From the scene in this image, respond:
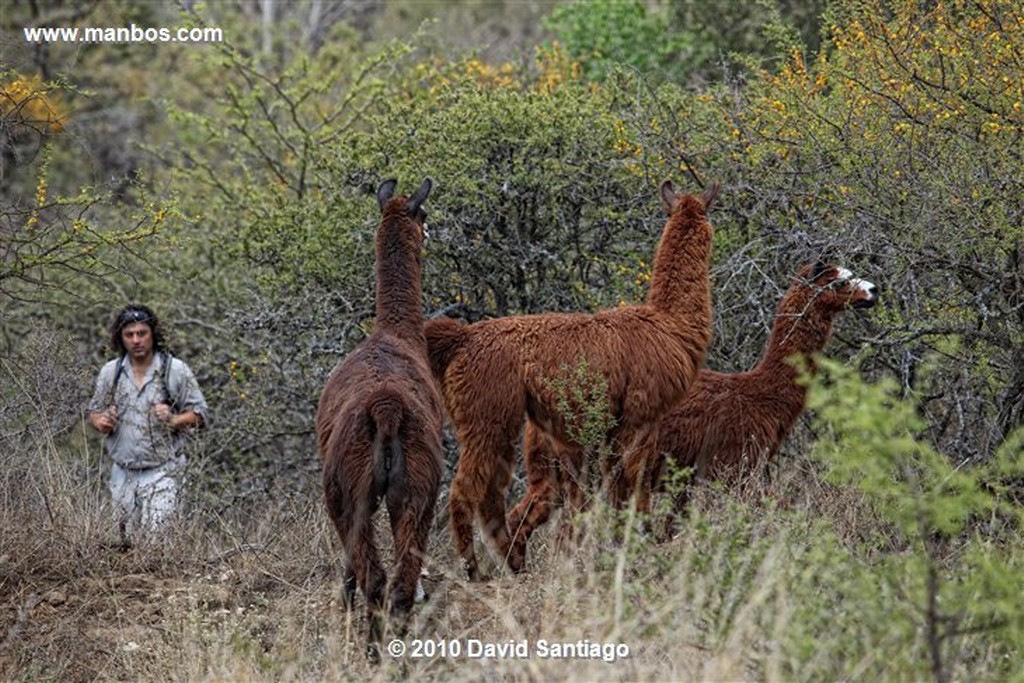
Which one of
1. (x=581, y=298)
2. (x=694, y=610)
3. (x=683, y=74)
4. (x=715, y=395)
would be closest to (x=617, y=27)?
(x=683, y=74)

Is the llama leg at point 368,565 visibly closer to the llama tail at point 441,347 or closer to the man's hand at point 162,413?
the llama tail at point 441,347

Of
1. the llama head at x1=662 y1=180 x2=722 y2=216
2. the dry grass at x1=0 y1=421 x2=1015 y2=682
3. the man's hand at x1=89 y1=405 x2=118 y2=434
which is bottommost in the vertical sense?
the dry grass at x1=0 y1=421 x2=1015 y2=682

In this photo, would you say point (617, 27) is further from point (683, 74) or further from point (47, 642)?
point (47, 642)

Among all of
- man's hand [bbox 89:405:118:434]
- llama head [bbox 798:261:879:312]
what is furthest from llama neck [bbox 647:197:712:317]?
man's hand [bbox 89:405:118:434]

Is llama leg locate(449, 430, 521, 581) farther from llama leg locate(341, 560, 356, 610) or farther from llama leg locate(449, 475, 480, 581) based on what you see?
llama leg locate(341, 560, 356, 610)

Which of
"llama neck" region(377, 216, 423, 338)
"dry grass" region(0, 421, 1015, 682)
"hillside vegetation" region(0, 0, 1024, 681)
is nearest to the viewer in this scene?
"dry grass" region(0, 421, 1015, 682)

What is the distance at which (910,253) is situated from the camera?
29.7 ft

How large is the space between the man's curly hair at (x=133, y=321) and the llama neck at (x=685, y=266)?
362 cm

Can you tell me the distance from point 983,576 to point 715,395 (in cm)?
370

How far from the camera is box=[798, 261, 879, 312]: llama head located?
9.29 metres

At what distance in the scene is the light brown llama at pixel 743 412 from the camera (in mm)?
9180

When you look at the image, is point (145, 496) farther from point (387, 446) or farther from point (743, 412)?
point (743, 412)

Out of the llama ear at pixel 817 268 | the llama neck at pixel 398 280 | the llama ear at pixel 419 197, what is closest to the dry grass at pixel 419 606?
the llama ear at pixel 817 268

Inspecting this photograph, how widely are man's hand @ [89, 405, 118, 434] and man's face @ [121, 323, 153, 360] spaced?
40 centimetres
